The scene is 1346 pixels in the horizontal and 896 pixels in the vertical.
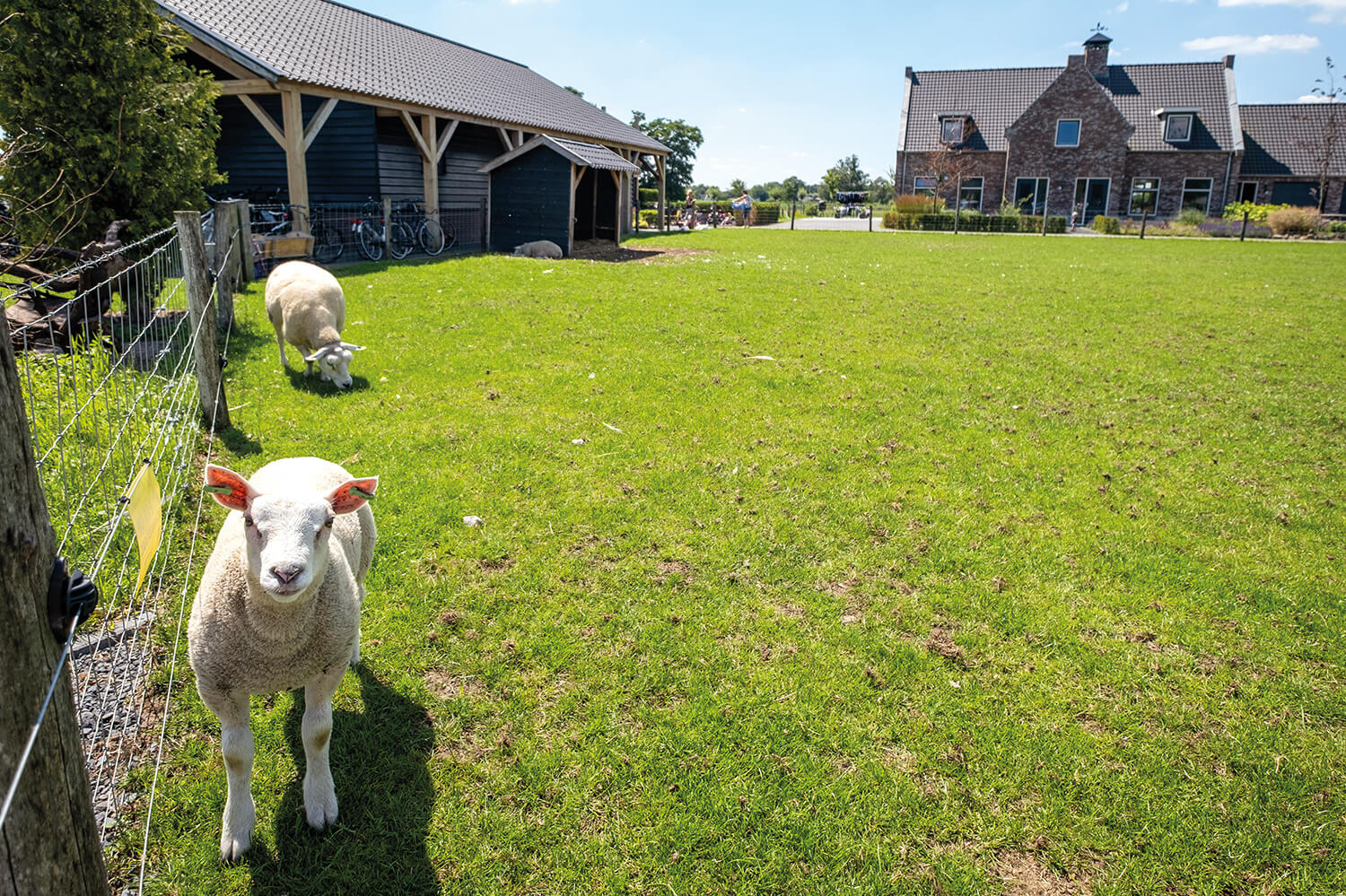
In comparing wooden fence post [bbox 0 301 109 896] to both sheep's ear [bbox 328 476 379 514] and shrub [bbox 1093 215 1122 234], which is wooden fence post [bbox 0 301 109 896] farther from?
shrub [bbox 1093 215 1122 234]

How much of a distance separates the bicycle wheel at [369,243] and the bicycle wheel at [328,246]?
0.44m

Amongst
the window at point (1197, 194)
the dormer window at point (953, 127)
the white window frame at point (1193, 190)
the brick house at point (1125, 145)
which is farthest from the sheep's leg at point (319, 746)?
the window at point (1197, 194)

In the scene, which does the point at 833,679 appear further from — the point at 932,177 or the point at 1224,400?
the point at 932,177

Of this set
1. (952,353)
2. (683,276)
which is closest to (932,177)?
(683,276)

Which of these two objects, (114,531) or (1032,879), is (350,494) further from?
(1032,879)

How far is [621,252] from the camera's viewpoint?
22.1 m

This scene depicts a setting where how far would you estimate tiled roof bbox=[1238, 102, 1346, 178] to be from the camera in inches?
1731

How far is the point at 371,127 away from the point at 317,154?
1819mm

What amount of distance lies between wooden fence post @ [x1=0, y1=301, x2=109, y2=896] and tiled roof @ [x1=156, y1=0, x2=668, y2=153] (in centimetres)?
1673

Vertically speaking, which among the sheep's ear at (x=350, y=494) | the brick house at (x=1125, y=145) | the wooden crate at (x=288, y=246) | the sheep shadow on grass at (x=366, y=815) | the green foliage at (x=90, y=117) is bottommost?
the sheep shadow on grass at (x=366, y=815)

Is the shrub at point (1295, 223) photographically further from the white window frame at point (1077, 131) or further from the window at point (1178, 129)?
the white window frame at point (1077, 131)

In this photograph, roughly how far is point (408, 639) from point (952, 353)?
8157mm

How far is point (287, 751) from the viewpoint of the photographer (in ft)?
10.6

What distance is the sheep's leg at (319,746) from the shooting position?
2.85 metres
